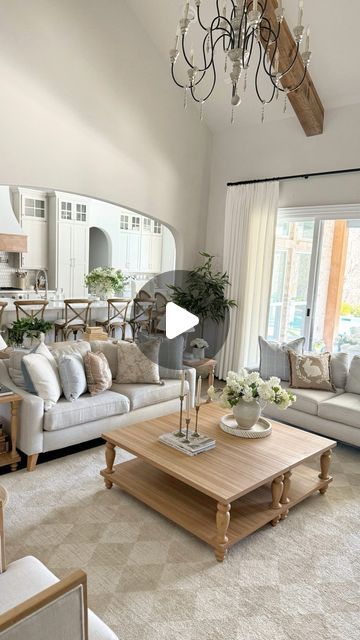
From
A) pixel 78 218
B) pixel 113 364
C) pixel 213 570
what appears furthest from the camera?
pixel 78 218

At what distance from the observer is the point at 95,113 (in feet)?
16.1

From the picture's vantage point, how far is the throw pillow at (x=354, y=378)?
4.41m

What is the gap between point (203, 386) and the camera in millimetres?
5758

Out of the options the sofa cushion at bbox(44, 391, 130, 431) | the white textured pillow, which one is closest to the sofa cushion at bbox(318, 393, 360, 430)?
the sofa cushion at bbox(44, 391, 130, 431)

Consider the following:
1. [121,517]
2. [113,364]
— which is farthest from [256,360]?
[121,517]

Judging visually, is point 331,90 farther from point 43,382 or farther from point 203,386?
point 43,382

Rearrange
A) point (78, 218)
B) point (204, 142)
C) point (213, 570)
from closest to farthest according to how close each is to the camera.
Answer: point (213, 570) < point (204, 142) < point (78, 218)

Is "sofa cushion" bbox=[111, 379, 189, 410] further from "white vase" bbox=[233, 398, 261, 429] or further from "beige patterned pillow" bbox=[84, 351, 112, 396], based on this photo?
"white vase" bbox=[233, 398, 261, 429]

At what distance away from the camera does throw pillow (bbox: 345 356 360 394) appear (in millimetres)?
4410

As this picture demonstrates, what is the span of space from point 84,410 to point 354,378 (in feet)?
8.28

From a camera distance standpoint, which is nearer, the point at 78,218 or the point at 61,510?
the point at 61,510

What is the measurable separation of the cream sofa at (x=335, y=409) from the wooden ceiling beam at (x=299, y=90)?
247 cm

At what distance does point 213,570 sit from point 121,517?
694 mm

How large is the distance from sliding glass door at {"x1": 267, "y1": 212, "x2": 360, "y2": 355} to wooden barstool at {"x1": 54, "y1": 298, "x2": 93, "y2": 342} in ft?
8.46
